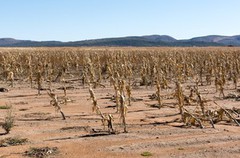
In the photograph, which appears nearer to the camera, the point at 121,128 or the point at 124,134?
the point at 124,134

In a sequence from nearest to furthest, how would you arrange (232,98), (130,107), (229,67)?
1. (130,107)
2. (232,98)
3. (229,67)

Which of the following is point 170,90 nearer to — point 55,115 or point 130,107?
point 130,107

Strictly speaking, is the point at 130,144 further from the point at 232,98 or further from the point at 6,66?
the point at 6,66

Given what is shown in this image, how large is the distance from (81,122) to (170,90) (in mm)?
7984

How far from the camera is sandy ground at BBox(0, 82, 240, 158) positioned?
8.57m

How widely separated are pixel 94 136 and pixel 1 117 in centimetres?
403

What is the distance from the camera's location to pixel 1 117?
12570 mm

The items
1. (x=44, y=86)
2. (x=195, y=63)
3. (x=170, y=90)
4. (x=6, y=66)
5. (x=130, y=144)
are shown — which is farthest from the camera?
(x=195, y=63)

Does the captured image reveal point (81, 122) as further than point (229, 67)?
No

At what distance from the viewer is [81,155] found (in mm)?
8445

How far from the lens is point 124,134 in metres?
9.98

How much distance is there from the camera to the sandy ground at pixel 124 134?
8570 millimetres

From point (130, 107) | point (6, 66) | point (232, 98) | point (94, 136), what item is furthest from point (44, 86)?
point (94, 136)

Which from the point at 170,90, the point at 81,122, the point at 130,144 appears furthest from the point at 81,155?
the point at 170,90
